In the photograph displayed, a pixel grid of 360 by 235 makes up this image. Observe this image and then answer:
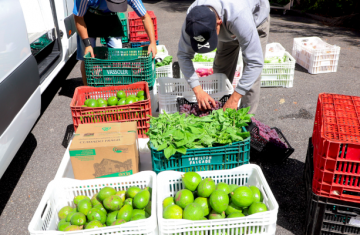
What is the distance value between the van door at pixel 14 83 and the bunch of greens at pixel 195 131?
132 cm

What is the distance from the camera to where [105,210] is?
1.96 m

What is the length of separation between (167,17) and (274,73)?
336 inches

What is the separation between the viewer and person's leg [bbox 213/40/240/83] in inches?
139

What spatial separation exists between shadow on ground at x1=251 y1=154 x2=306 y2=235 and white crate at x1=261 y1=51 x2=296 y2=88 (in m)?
2.33

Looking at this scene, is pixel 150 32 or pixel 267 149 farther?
pixel 150 32

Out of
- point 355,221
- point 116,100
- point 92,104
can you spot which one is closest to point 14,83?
point 92,104

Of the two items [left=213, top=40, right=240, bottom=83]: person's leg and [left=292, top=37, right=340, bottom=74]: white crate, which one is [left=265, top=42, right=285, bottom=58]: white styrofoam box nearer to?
[left=292, top=37, right=340, bottom=74]: white crate

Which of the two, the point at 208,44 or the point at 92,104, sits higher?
the point at 208,44

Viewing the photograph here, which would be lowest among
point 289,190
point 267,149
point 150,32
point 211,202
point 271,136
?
point 289,190

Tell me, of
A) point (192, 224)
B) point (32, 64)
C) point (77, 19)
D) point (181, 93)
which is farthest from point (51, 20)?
point (192, 224)

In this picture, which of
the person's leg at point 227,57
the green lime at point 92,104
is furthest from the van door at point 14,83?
the person's leg at point 227,57

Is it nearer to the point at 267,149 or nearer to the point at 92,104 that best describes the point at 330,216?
the point at 267,149

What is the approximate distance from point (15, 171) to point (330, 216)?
316 cm

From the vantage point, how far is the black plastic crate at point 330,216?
1977mm
